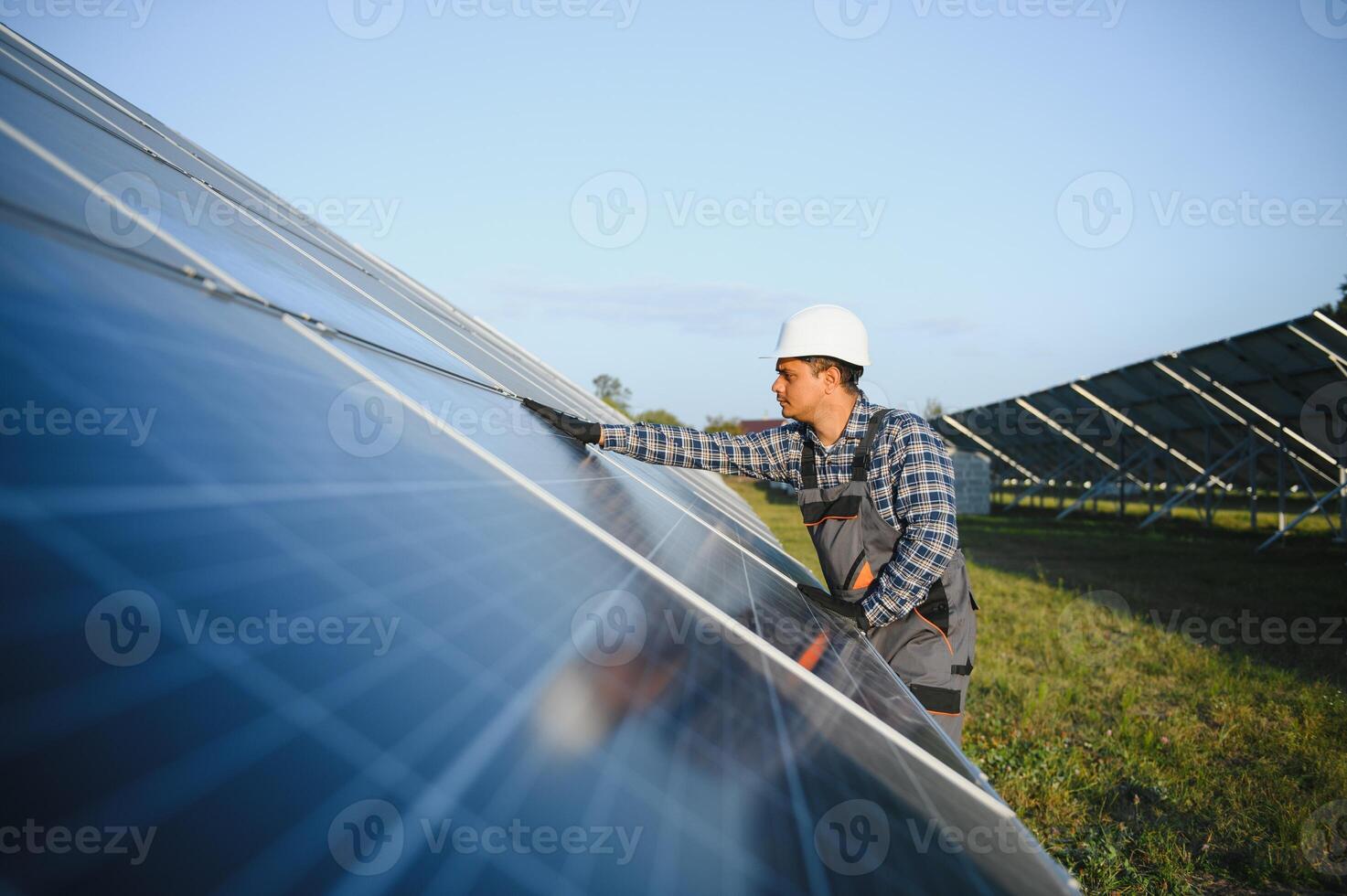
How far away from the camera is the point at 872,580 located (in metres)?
3.22

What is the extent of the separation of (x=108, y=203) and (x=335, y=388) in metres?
0.48

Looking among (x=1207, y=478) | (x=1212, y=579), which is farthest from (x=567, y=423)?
(x=1207, y=478)

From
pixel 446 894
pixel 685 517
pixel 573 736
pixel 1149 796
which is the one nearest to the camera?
pixel 446 894

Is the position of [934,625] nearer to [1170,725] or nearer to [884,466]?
[884,466]

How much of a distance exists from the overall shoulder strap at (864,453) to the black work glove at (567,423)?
1.09m

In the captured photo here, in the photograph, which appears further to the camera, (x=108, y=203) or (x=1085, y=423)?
(x=1085, y=423)

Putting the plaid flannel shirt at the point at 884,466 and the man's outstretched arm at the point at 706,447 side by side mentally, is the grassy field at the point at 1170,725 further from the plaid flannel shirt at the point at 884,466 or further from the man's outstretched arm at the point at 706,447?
the man's outstretched arm at the point at 706,447

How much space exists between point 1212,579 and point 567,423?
1206 cm

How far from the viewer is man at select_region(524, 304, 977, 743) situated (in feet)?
9.96

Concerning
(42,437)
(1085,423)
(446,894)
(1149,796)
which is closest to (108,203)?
(42,437)

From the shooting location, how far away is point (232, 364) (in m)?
1.30

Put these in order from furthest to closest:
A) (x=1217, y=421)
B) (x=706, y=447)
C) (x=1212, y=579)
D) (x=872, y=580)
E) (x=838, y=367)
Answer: (x=1217, y=421) → (x=1212, y=579) → (x=706, y=447) → (x=838, y=367) → (x=872, y=580)

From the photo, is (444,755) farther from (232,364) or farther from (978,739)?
(978,739)

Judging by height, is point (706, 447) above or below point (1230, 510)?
below
